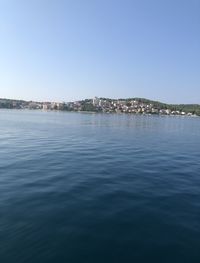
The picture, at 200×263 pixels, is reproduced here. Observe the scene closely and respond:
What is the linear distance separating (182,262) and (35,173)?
41.6ft

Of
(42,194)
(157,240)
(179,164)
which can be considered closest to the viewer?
(157,240)

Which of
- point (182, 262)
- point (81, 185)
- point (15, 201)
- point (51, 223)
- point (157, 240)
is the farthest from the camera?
point (81, 185)

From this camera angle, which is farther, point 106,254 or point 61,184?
point 61,184

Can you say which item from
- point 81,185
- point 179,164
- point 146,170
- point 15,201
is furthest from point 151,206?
point 179,164

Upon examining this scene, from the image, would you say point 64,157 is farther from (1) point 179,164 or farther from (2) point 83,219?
(2) point 83,219

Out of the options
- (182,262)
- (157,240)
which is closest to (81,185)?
(157,240)

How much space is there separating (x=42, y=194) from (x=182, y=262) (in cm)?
814

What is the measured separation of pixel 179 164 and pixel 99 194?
492 inches

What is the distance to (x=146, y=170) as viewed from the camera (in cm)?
2172

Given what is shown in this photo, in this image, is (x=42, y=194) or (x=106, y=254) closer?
(x=106, y=254)

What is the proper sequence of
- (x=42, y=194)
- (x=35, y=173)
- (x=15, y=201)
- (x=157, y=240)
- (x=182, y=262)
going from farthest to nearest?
(x=35, y=173) → (x=42, y=194) → (x=15, y=201) → (x=157, y=240) → (x=182, y=262)

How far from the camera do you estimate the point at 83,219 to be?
39.2 feet

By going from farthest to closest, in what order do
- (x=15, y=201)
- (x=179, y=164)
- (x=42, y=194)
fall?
(x=179, y=164) → (x=42, y=194) → (x=15, y=201)

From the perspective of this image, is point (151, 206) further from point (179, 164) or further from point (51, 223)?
point (179, 164)
